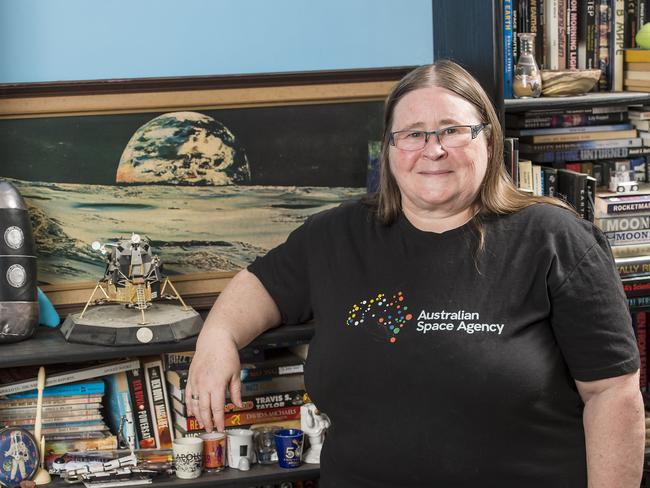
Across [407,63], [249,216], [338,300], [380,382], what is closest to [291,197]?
[249,216]

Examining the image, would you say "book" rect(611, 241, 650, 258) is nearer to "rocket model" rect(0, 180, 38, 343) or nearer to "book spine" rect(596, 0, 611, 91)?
"book spine" rect(596, 0, 611, 91)

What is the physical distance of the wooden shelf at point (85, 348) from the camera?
2.18 metres

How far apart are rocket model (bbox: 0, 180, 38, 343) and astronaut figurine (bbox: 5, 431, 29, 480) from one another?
0.70ft

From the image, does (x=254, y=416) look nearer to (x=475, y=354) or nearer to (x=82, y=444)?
(x=82, y=444)

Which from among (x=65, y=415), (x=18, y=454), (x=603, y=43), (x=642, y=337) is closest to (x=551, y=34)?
(x=603, y=43)

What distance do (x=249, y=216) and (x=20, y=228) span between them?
0.57m

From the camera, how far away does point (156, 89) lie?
248 centimetres

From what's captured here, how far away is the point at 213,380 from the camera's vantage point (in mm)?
2051

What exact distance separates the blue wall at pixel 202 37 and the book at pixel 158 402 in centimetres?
71

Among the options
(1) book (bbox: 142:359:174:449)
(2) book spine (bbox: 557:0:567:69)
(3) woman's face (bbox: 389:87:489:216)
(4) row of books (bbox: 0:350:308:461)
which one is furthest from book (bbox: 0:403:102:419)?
(2) book spine (bbox: 557:0:567:69)

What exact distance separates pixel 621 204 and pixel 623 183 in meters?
0.07

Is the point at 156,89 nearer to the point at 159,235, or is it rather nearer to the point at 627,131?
the point at 159,235

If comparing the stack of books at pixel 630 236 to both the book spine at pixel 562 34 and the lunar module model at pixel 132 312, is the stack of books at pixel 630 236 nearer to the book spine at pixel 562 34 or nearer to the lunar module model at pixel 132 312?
the book spine at pixel 562 34

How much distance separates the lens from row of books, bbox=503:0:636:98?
250 centimetres
